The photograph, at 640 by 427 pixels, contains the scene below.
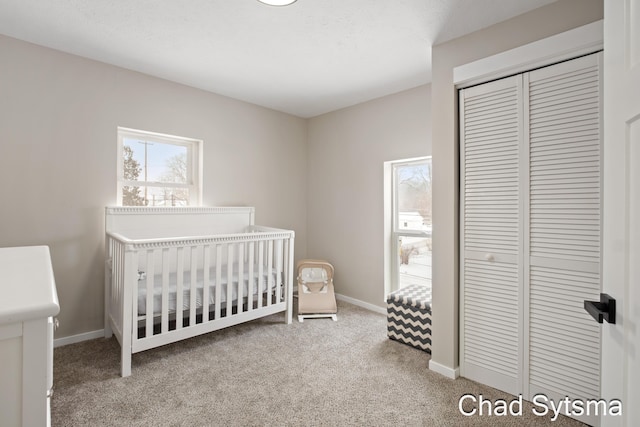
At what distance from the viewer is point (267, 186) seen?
385 cm

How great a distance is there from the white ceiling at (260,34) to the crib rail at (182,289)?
1405 millimetres

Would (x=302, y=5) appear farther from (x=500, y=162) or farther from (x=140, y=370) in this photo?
(x=140, y=370)

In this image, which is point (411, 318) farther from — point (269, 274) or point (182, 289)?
point (182, 289)

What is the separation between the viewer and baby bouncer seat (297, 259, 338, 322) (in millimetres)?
3223

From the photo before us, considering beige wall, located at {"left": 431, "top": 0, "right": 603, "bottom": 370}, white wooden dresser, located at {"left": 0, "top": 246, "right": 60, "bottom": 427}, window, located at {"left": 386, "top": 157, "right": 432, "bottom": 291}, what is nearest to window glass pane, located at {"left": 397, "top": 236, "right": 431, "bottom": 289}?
window, located at {"left": 386, "top": 157, "right": 432, "bottom": 291}

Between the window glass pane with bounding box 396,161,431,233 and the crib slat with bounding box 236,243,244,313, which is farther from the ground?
the window glass pane with bounding box 396,161,431,233

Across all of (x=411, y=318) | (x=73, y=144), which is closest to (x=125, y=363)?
(x=73, y=144)

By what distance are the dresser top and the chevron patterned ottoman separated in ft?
7.56

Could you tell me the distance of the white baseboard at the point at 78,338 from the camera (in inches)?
98.6

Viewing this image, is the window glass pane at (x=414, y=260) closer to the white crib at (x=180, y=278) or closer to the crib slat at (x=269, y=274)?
the white crib at (x=180, y=278)

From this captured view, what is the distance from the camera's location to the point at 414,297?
268 cm

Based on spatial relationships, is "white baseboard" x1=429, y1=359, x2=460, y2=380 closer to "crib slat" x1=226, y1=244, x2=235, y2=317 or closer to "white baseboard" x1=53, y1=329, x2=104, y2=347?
"crib slat" x1=226, y1=244, x2=235, y2=317

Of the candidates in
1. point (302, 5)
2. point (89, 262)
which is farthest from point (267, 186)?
point (302, 5)

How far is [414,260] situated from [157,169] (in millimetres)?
2684
